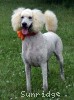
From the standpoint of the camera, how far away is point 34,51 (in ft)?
22.4

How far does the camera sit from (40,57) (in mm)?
6867

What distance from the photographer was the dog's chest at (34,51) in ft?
22.4

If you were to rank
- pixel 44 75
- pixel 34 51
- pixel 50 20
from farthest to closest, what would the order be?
pixel 50 20 → pixel 44 75 → pixel 34 51

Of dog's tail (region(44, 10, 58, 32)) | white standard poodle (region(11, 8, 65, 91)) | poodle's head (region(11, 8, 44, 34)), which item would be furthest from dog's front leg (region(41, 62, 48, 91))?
dog's tail (region(44, 10, 58, 32))

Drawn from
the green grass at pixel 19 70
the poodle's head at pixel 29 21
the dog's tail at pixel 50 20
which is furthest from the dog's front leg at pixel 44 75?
the dog's tail at pixel 50 20

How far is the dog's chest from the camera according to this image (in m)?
6.84

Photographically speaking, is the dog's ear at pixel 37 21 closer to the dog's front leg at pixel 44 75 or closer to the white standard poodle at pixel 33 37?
the white standard poodle at pixel 33 37

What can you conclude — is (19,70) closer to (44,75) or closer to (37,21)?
(44,75)

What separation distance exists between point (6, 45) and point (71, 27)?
4.35 meters

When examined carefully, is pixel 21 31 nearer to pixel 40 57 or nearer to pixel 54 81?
pixel 40 57

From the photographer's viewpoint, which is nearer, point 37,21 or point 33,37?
point 37,21

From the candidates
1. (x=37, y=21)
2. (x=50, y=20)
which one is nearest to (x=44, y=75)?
(x=37, y=21)

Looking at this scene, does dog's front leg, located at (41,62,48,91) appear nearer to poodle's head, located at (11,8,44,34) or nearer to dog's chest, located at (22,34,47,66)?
dog's chest, located at (22,34,47,66)

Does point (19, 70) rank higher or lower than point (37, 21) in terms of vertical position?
lower
